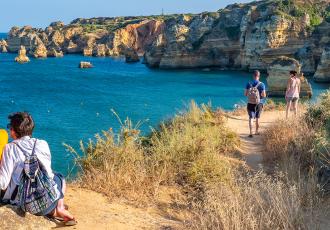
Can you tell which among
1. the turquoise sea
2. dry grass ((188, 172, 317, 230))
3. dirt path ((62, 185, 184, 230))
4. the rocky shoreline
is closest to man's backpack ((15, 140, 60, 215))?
dirt path ((62, 185, 184, 230))

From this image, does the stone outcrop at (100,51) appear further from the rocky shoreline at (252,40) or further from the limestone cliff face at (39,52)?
the rocky shoreline at (252,40)

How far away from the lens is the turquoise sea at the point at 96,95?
27766mm

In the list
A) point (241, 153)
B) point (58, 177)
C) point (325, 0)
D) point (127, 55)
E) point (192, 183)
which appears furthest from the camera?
point (127, 55)

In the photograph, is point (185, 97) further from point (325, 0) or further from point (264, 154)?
point (325, 0)

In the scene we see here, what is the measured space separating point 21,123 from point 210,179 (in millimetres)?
3446

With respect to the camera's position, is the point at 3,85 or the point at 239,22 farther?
the point at 239,22

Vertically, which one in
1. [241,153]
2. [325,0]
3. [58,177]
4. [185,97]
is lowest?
[185,97]

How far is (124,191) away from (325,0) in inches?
3309

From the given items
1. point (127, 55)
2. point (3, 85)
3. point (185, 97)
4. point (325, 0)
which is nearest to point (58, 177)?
point (185, 97)

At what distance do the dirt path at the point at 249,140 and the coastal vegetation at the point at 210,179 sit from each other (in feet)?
2.02

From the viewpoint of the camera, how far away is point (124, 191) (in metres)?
7.26

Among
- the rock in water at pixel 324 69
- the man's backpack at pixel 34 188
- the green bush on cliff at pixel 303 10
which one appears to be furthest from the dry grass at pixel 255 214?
the green bush on cliff at pixel 303 10

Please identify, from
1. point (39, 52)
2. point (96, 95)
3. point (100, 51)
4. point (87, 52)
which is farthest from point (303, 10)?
point (87, 52)

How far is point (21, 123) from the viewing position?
5508mm
